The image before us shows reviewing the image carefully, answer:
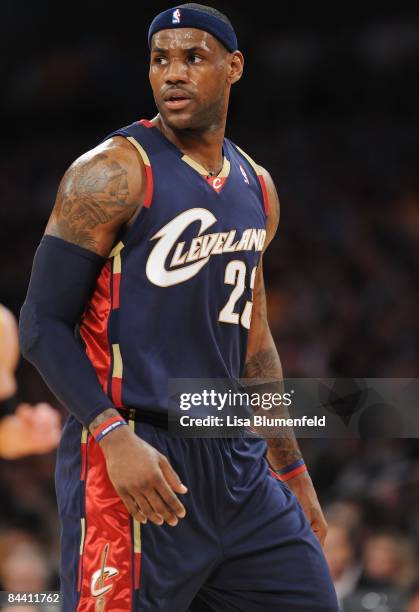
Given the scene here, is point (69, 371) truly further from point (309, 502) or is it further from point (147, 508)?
point (309, 502)

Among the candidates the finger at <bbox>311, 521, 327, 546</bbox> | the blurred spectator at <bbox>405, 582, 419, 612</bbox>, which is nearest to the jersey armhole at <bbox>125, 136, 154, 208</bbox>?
the finger at <bbox>311, 521, 327, 546</bbox>

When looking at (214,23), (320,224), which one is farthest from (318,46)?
(214,23)

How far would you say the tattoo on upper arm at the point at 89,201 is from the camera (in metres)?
2.74

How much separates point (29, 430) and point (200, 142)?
1900 mm

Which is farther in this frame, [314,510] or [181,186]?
[314,510]

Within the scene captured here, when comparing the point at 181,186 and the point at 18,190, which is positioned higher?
the point at 18,190

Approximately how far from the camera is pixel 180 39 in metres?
2.99

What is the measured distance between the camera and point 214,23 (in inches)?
120

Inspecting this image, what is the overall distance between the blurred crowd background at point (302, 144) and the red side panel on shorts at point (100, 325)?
11.8 ft

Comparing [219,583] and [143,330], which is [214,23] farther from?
[219,583]

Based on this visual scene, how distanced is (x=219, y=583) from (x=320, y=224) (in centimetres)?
602

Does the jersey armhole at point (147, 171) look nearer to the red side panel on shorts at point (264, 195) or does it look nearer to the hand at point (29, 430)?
the red side panel on shorts at point (264, 195)

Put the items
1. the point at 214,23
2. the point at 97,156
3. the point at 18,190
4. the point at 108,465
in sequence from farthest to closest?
the point at 18,190
the point at 214,23
the point at 97,156
the point at 108,465

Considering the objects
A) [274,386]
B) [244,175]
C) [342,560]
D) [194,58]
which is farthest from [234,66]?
[342,560]
